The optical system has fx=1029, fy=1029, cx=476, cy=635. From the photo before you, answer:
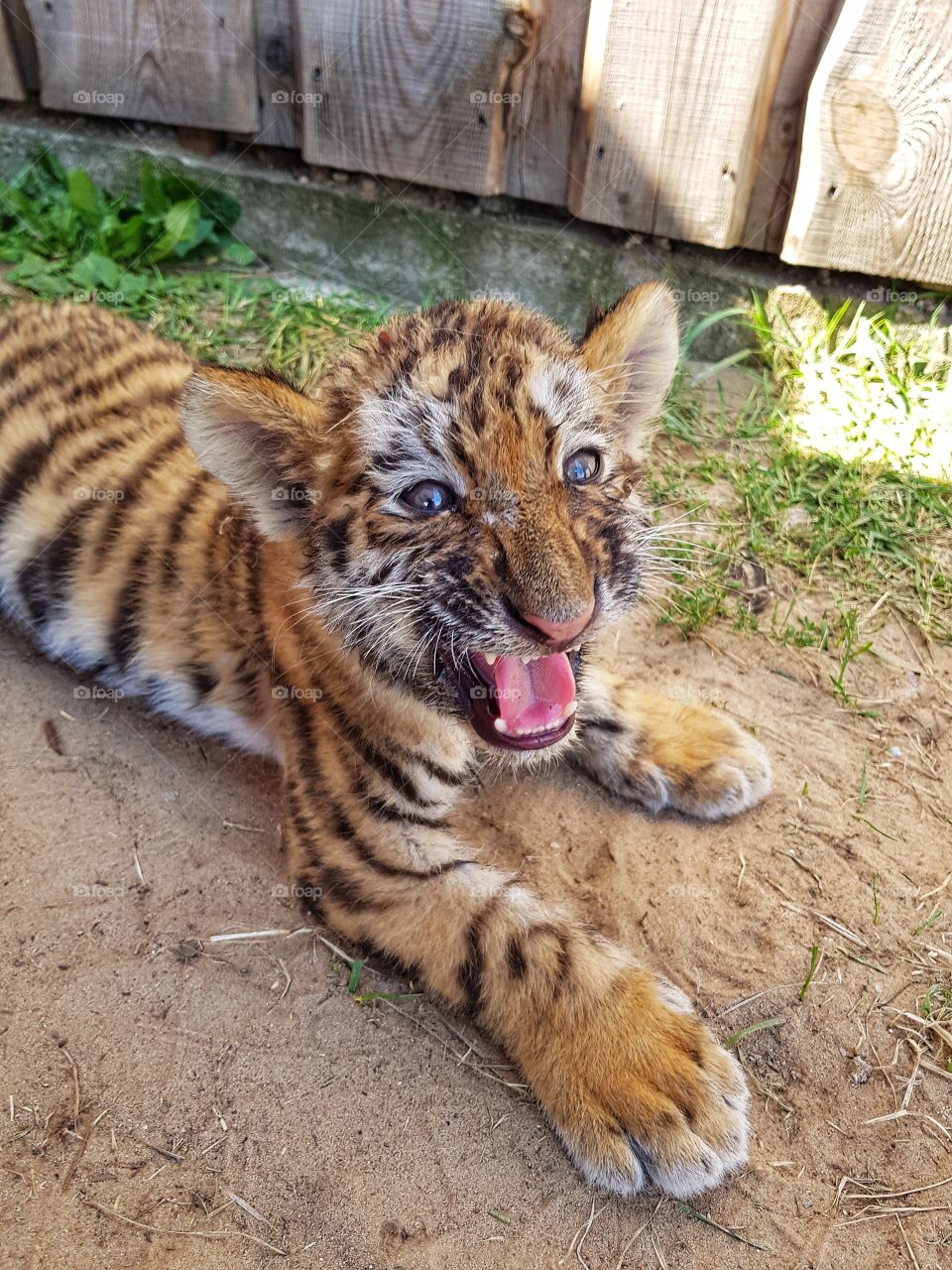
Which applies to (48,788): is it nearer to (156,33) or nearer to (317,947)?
(317,947)

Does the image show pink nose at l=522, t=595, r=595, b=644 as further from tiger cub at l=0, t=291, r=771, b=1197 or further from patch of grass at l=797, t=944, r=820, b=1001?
patch of grass at l=797, t=944, r=820, b=1001

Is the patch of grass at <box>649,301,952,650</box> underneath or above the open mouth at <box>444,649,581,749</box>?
underneath

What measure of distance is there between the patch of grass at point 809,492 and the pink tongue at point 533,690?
1.01 metres

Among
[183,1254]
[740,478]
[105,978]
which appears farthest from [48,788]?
[740,478]

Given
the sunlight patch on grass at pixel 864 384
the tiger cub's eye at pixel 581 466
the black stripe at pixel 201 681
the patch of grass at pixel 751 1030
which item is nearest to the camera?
the tiger cub's eye at pixel 581 466

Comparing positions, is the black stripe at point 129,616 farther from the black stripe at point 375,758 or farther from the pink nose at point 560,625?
the pink nose at point 560,625

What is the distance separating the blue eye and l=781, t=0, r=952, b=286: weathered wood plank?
2449 mm

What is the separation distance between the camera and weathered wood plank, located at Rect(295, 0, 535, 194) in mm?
3719

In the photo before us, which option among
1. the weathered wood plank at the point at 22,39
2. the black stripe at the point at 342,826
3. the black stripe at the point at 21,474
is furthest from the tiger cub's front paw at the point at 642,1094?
the weathered wood plank at the point at 22,39

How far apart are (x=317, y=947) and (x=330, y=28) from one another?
3345 mm

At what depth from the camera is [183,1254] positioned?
1.91 m

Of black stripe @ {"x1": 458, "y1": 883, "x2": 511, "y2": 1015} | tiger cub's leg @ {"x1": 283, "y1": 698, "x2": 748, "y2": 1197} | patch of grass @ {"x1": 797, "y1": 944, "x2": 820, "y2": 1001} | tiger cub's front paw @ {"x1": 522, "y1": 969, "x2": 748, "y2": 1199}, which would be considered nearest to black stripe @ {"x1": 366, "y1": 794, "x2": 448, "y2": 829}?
tiger cub's leg @ {"x1": 283, "y1": 698, "x2": 748, "y2": 1197}

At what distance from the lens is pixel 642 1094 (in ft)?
6.82

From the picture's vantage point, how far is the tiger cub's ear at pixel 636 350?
7.64 ft
